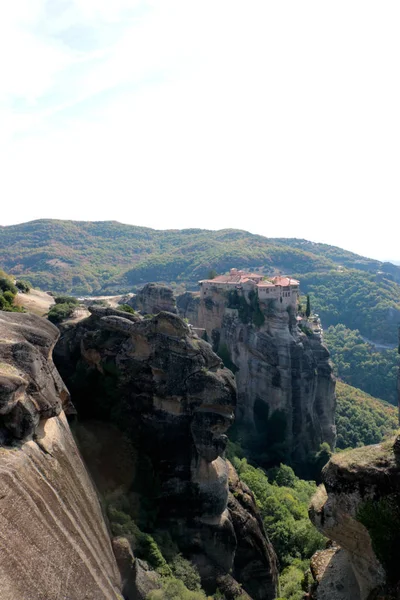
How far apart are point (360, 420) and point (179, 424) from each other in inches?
1952

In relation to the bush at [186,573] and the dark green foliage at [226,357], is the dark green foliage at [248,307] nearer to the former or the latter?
the dark green foliage at [226,357]

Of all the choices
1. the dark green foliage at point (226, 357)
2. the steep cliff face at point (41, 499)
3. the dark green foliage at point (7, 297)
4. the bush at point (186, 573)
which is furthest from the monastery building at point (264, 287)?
the steep cliff face at point (41, 499)

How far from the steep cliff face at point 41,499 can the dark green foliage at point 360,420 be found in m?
51.3

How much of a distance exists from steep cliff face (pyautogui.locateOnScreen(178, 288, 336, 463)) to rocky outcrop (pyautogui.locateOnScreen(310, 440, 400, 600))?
3659cm

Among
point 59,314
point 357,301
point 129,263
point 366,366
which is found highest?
point 129,263

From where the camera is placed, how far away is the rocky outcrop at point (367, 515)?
12234 mm

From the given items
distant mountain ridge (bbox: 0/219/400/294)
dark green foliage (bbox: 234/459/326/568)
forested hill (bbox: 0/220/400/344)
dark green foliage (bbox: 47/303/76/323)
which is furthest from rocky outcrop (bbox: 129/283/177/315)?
distant mountain ridge (bbox: 0/219/400/294)

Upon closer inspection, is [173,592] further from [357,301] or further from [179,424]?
[357,301]

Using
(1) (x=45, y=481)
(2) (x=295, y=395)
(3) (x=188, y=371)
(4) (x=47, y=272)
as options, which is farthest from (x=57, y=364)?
(4) (x=47, y=272)

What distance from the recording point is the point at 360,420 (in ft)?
221

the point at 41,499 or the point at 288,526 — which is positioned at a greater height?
the point at 41,499

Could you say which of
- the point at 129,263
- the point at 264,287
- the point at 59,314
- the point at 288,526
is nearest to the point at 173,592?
the point at 288,526

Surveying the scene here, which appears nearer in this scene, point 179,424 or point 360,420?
point 179,424

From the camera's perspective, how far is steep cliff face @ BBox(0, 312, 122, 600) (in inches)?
472
